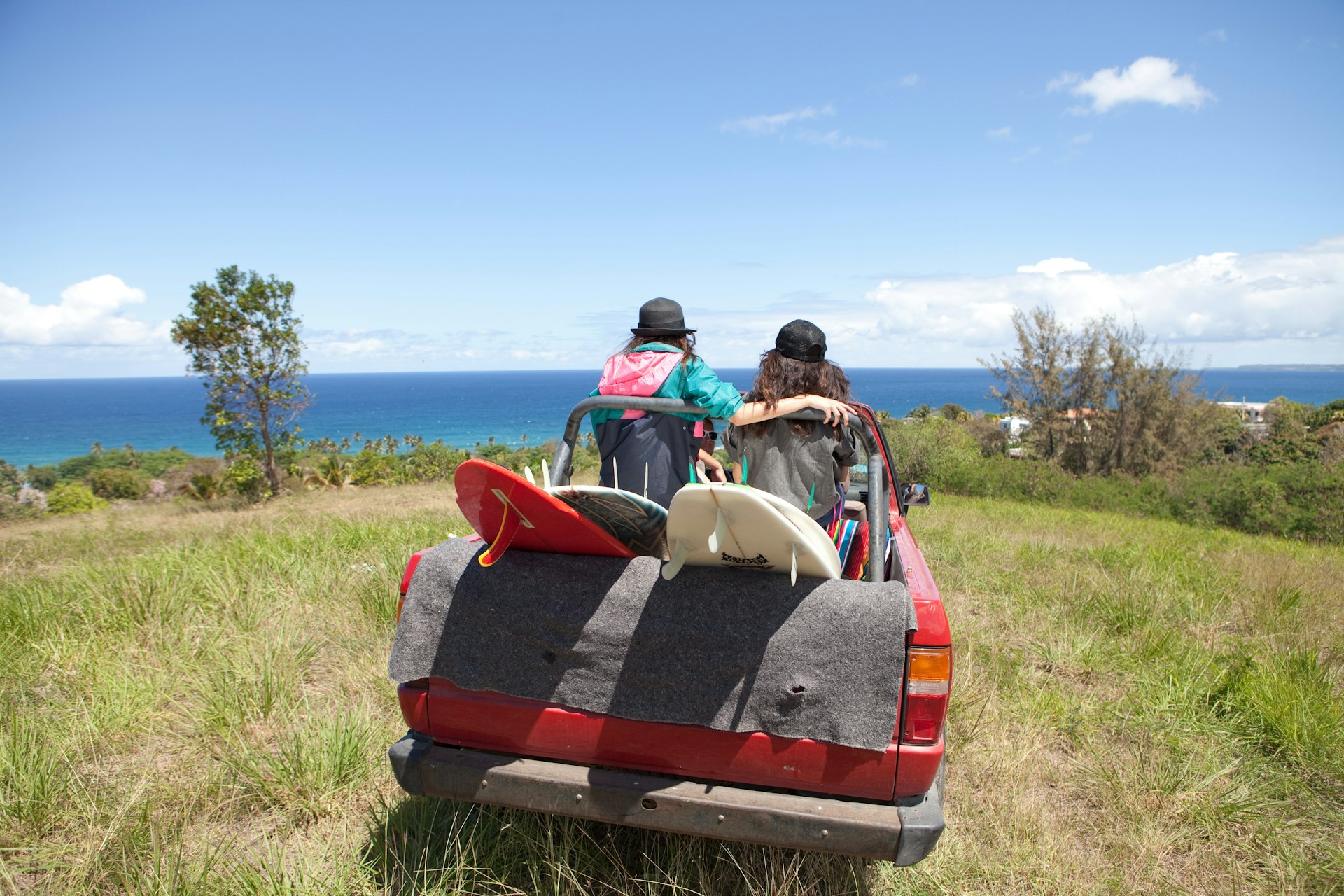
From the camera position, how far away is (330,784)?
2877 millimetres

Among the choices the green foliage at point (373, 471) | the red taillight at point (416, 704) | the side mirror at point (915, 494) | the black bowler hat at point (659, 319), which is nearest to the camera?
the red taillight at point (416, 704)

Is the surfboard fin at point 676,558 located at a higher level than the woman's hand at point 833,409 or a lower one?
lower

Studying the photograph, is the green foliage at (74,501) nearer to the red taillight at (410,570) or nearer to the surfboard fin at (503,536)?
the red taillight at (410,570)

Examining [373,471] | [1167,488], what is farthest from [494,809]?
[373,471]

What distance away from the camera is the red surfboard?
5.91 feet

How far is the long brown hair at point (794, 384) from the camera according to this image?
289cm

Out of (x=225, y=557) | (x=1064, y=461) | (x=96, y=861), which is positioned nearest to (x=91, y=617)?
(x=225, y=557)

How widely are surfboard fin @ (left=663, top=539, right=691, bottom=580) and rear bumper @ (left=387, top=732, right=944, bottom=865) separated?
0.62 metres

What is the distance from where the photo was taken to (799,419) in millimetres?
2791

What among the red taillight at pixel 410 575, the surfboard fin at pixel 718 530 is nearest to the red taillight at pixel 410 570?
the red taillight at pixel 410 575

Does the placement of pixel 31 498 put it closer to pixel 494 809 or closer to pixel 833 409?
pixel 494 809

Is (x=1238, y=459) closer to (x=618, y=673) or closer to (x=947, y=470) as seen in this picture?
(x=947, y=470)

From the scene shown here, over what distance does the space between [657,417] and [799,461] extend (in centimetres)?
59

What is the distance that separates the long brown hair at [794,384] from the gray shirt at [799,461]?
3cm
